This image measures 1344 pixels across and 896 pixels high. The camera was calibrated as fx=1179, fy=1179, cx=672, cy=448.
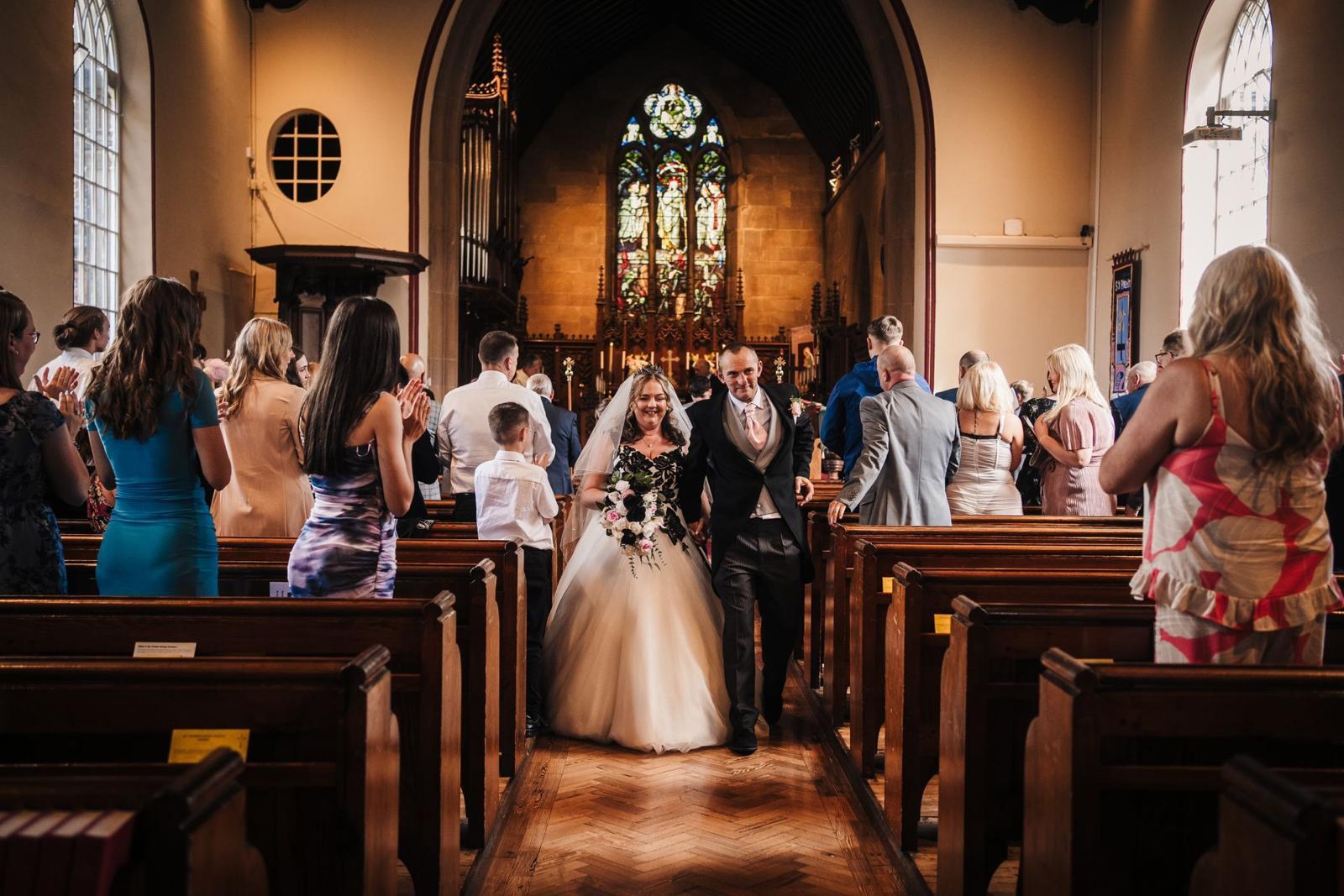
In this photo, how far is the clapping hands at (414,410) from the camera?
2.99m

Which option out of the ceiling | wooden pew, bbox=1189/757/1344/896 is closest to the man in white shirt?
wooden pew, bbox=1189/757/1344/896

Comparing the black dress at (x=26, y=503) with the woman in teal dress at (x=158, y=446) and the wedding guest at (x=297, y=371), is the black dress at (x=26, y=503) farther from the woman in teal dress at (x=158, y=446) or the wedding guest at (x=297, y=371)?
the wedding guest at (x=297, y=371)

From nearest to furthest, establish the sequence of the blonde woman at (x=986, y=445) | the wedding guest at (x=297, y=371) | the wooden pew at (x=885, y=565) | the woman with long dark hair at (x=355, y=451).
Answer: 1. the woman with long dark hair at (x=355, y=451)
2. the wooden pew at (x=885, y=565)
3. the wedding guest at (x=297, y=371)
4. the blonde woman at (x=986, y=445)

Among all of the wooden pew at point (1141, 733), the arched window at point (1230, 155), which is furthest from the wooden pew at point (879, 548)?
the arched window at point (1230, 155)

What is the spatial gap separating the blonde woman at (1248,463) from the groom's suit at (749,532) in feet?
7.65

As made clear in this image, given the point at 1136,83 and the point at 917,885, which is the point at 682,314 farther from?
the point at 917,885

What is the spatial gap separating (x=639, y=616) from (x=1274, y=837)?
10.8 feet

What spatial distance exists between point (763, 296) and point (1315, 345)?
17.9 metres

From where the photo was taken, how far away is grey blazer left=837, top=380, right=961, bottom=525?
190 inches

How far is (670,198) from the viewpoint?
2048 centimetres

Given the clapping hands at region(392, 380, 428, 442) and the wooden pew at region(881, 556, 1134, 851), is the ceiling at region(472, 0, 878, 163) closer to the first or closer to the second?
the wooden pew at region(881, 556, 1134, 851)

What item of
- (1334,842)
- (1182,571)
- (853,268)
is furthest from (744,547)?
(853,268)

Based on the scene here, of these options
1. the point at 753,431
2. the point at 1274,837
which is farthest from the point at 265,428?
the point at 1274,837

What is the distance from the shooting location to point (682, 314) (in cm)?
1866
